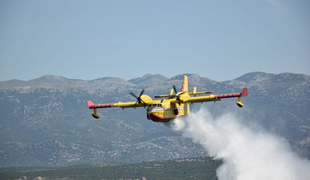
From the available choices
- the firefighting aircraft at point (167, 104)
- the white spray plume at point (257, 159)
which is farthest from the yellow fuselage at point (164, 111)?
the white spray plume at point (257, 159)

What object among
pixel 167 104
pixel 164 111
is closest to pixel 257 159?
pixel 167 104

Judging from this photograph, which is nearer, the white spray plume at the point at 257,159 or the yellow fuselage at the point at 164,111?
the yellow fuselage at the point at 164,111

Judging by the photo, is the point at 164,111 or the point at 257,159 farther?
the point at 257,159

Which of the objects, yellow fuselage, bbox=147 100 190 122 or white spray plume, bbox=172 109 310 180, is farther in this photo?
white spray plume, bbox=172 109 310 180

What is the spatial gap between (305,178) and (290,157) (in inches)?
361

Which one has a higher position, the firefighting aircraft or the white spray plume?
the firefighting aircraft

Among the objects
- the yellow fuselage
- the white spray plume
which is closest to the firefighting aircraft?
the yellow fuselage

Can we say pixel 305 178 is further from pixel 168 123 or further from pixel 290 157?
pixel 168 123

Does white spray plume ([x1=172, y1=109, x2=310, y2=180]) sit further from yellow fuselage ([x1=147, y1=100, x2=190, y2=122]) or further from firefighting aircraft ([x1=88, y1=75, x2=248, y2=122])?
firefighting aircraft ([x1=88, y1=75, x2=248, y2=122])

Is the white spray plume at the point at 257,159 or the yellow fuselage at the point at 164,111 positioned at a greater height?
the yellow fuselage at the point at 164,111

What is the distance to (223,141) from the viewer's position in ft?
511

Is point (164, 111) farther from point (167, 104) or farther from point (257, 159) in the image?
point (257, 159)

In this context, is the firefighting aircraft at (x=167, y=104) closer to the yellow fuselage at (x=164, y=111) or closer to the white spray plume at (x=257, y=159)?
the yellow fuselage at (x=164, y=111)

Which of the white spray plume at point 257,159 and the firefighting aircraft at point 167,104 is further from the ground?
the firefighting aircraft at point 167,104
